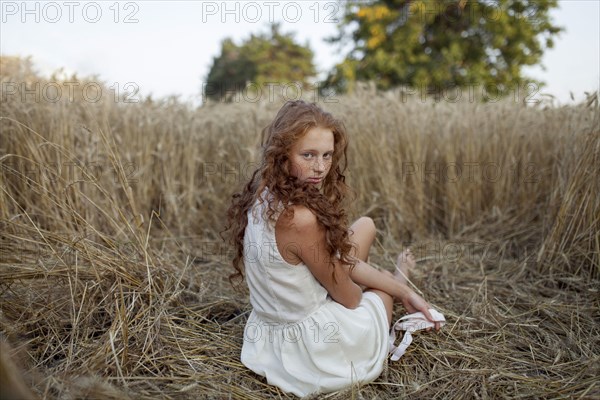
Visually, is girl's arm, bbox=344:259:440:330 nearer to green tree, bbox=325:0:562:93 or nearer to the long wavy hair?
the long wavy hair

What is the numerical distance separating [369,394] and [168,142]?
2461 mm

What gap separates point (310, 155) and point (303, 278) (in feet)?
1.43

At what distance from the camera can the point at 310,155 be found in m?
1.75

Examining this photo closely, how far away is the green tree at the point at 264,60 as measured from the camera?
78.9ft

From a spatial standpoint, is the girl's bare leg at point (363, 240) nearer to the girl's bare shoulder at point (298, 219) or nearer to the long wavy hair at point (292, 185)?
the long wavy hair at point (292, 185)

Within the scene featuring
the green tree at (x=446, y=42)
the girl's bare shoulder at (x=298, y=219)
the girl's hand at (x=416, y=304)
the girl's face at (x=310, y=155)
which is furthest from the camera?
the green tree at (x=446, y=42)

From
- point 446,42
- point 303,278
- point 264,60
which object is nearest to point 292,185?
point 303,278

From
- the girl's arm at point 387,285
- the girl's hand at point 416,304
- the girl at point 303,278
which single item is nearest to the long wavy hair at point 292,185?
the girl at point 303,278

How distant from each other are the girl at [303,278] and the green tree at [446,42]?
32.4 feet

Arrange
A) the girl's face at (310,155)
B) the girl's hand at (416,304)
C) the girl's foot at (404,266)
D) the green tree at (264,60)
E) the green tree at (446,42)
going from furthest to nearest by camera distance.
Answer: the green tree at (264,60)
the green tree at (446,42)
the girl's foot at (404,266)
the girl's hand at (416,304)
the girl's face at (310,155)

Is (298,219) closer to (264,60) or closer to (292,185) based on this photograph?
(292,185)

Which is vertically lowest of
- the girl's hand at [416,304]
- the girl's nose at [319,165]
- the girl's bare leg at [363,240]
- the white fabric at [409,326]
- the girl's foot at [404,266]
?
the white fabric at [409,326]

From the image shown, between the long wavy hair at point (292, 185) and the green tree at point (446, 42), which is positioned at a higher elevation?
the green tree at point (446, 42)

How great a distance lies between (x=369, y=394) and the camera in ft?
5.51
